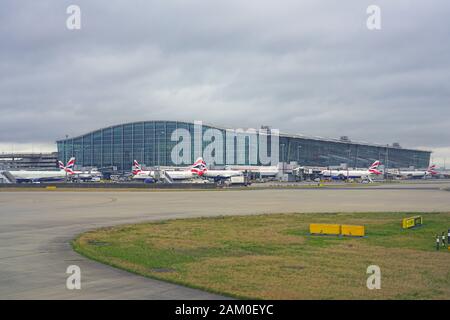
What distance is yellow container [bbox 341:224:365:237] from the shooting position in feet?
91.1

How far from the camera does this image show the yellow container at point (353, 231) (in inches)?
1093

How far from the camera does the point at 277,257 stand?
20.9 meters

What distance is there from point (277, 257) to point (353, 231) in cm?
855

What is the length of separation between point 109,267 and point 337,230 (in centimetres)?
1395

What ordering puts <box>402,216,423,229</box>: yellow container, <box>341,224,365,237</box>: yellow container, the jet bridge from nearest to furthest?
<box>341,224,365,237</box>: yellow container < <box>402,216,423,229</box>: yellow container < the jet bridge

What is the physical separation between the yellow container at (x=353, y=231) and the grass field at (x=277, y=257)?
0.64 meters

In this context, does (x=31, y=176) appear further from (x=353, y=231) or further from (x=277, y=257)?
(x=277, y=257)

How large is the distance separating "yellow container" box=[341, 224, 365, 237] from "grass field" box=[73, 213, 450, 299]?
644mm

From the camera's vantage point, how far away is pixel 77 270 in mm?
18016

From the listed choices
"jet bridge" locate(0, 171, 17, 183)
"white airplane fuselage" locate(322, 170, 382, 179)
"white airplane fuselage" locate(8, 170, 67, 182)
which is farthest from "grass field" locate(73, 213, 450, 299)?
"white airplane fuselage" locate(322, 170, 382, 179)

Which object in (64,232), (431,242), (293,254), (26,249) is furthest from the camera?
(64,232)

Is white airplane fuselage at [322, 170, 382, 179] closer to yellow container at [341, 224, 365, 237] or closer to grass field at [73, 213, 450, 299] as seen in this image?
grass field at [73, 213, 450, 299]
